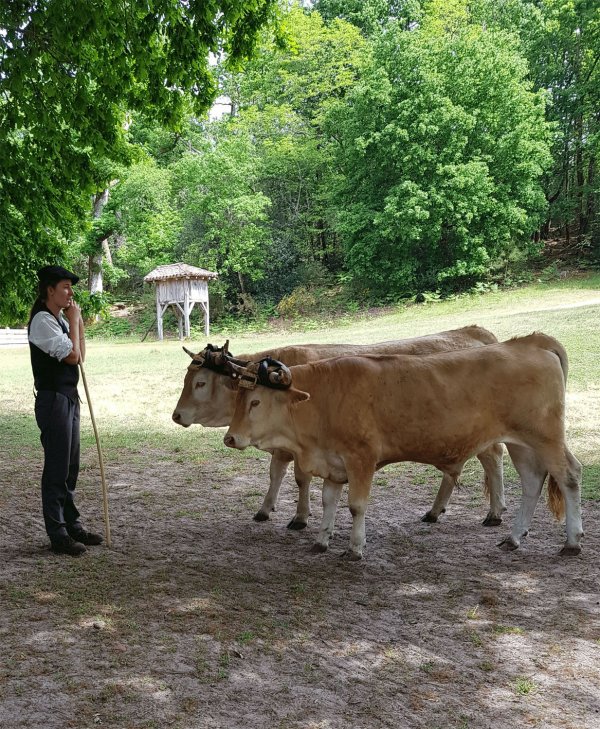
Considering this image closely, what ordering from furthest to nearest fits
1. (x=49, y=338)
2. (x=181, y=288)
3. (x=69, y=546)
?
(x=181, y=288)
(x=69, y=546)
(x=49, y=338)

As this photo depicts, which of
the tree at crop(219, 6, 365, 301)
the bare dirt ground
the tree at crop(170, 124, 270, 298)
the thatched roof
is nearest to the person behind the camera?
the bare dirt ground

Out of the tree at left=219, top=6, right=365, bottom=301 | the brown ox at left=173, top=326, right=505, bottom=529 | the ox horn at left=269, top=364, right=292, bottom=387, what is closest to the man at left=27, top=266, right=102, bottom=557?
the brown ox at left=173, top=326, right=505, bottom=529

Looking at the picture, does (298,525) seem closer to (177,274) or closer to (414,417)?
(414,417)

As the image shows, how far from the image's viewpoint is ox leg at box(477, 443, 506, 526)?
7008 mm

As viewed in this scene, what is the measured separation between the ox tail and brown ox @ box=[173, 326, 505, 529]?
749mm

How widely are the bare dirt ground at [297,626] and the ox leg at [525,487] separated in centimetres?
14

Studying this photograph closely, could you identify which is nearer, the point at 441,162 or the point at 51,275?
the point at 51,275

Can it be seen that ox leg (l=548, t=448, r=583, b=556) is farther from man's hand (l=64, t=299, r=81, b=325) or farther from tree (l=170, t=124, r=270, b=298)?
tree (l=170, t=124, r=270, b=298)

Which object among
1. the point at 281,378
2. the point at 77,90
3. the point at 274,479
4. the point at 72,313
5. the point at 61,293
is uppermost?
the point at 77,90

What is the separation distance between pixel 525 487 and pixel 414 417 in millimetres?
1274

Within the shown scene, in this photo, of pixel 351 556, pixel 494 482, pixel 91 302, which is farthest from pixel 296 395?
pixel 91 302

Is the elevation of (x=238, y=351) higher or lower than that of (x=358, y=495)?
higher

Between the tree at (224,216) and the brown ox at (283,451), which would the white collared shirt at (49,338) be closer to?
the brown ox at (283,451)

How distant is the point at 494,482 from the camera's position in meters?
7.09
